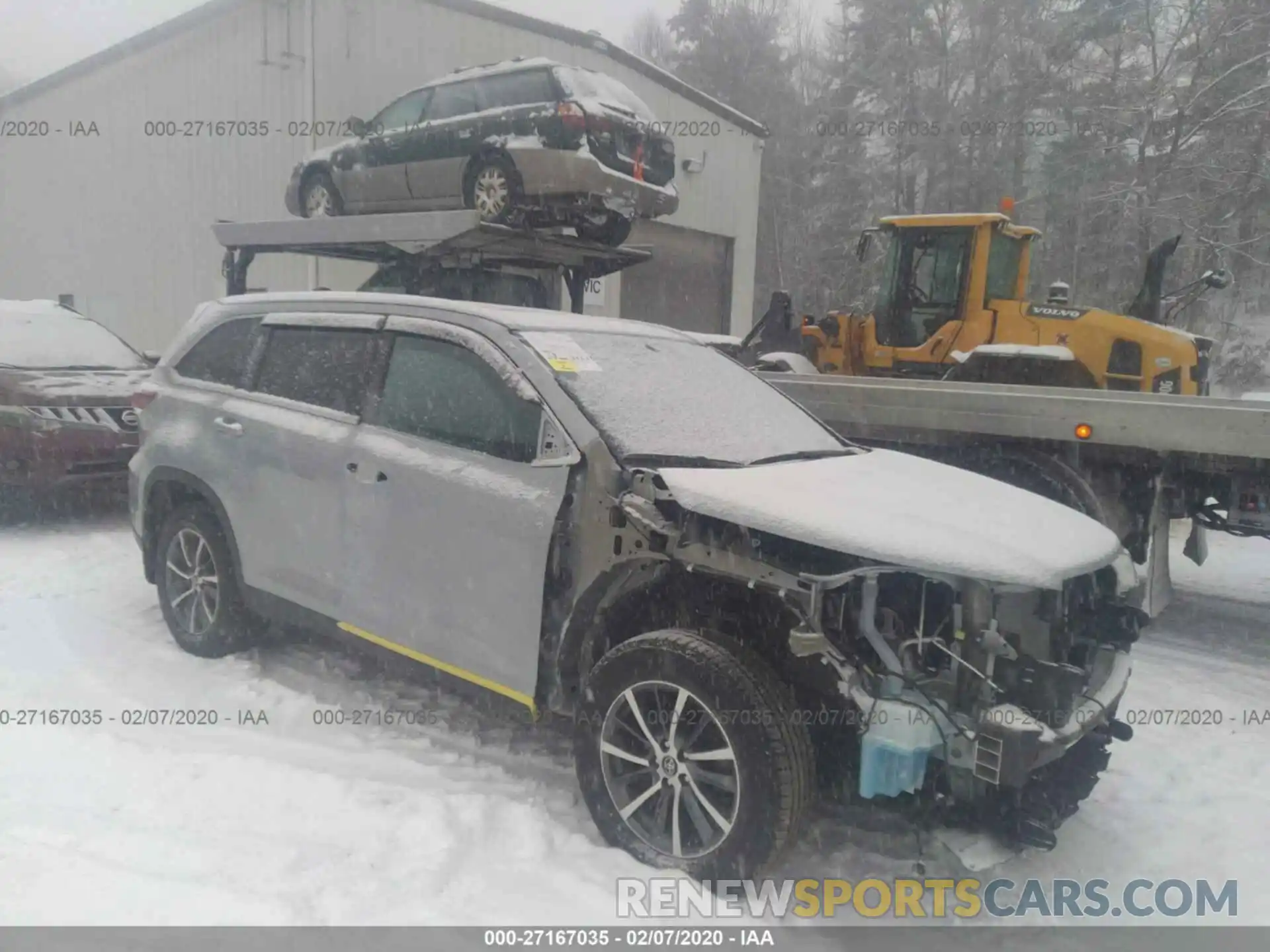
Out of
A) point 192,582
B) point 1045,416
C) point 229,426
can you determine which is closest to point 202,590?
point 192,582

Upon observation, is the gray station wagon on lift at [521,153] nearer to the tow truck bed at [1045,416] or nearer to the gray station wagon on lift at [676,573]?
the tow truck bed at [1045,416]

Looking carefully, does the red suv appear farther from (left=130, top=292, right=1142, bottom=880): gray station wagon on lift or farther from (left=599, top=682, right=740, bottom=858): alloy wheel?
(left=599, top=682, right=740, bottom=858): alloy wheel

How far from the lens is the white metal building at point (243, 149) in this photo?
41.7ft

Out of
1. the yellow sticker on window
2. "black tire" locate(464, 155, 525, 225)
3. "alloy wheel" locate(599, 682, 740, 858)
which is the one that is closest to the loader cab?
"black tire" locate(464, 155, 525, 225)

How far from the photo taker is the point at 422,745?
149 inches

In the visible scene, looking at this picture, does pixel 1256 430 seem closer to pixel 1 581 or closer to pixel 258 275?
pixel 1 581

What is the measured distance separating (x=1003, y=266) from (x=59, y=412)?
26.4 ft

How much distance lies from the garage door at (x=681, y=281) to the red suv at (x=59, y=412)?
1038cm

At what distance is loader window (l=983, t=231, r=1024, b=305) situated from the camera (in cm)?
872

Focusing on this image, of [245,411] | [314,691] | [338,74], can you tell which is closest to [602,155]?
[245,411]

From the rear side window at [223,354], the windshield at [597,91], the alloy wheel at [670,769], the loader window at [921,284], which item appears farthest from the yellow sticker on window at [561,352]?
the loader window at [921,284]

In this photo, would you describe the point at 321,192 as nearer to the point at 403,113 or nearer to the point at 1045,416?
the point at 403,113

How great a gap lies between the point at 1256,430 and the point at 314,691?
4.66m

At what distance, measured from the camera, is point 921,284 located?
8.98 metres
